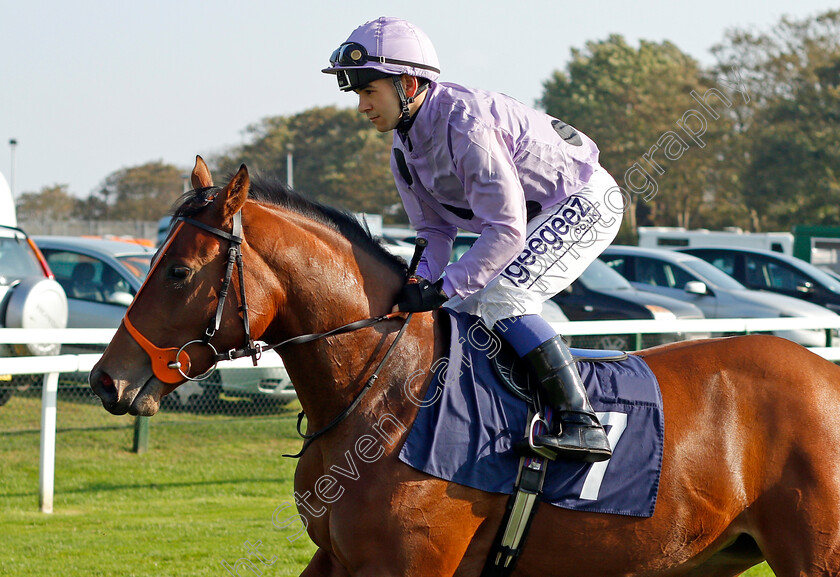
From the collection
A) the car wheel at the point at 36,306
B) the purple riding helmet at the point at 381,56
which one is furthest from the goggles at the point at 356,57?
the car wheel at the point at 36,306

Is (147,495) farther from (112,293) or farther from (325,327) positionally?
(325,327)

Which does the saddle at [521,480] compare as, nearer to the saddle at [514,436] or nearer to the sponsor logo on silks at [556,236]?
the saddle at [514,436]

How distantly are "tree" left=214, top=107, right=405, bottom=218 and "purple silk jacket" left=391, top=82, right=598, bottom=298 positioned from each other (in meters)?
57.4

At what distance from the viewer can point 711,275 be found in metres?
13.4

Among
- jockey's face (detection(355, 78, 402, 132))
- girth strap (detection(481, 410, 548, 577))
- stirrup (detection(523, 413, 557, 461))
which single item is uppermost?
jockey's face (detection(355, 78, 402, 132))

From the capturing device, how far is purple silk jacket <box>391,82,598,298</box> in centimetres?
299

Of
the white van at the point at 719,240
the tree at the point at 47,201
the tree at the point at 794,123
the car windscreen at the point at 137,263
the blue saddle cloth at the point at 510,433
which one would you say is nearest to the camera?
the blue saddle cloth at the point at 510,433

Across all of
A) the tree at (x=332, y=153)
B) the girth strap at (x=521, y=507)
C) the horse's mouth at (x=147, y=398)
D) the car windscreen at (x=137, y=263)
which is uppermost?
the horse's mouth at (x=147, y=398)

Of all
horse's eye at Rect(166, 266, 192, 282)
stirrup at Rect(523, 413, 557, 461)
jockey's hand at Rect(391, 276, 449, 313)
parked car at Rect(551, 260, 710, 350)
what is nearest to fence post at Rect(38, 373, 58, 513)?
horse's eye at Rect(166, 266, 192, 282)

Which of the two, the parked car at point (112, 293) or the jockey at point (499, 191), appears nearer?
the jockey at point (499, 191)

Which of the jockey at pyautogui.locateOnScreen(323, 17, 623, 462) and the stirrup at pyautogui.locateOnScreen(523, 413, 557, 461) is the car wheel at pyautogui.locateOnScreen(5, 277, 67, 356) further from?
the stirrup at pyautogui.locateOnScreen(523, 413, 557, 461)

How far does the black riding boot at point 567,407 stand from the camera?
2.97 meters

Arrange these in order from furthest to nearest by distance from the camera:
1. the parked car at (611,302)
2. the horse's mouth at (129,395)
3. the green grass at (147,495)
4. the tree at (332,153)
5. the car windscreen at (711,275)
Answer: the tree at (332,153), the car windscreen at (711,275), the parked car at (611,302), the green grass at (147,495), the horse's mouth at (129,395)

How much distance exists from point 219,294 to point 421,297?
2.17 ft
